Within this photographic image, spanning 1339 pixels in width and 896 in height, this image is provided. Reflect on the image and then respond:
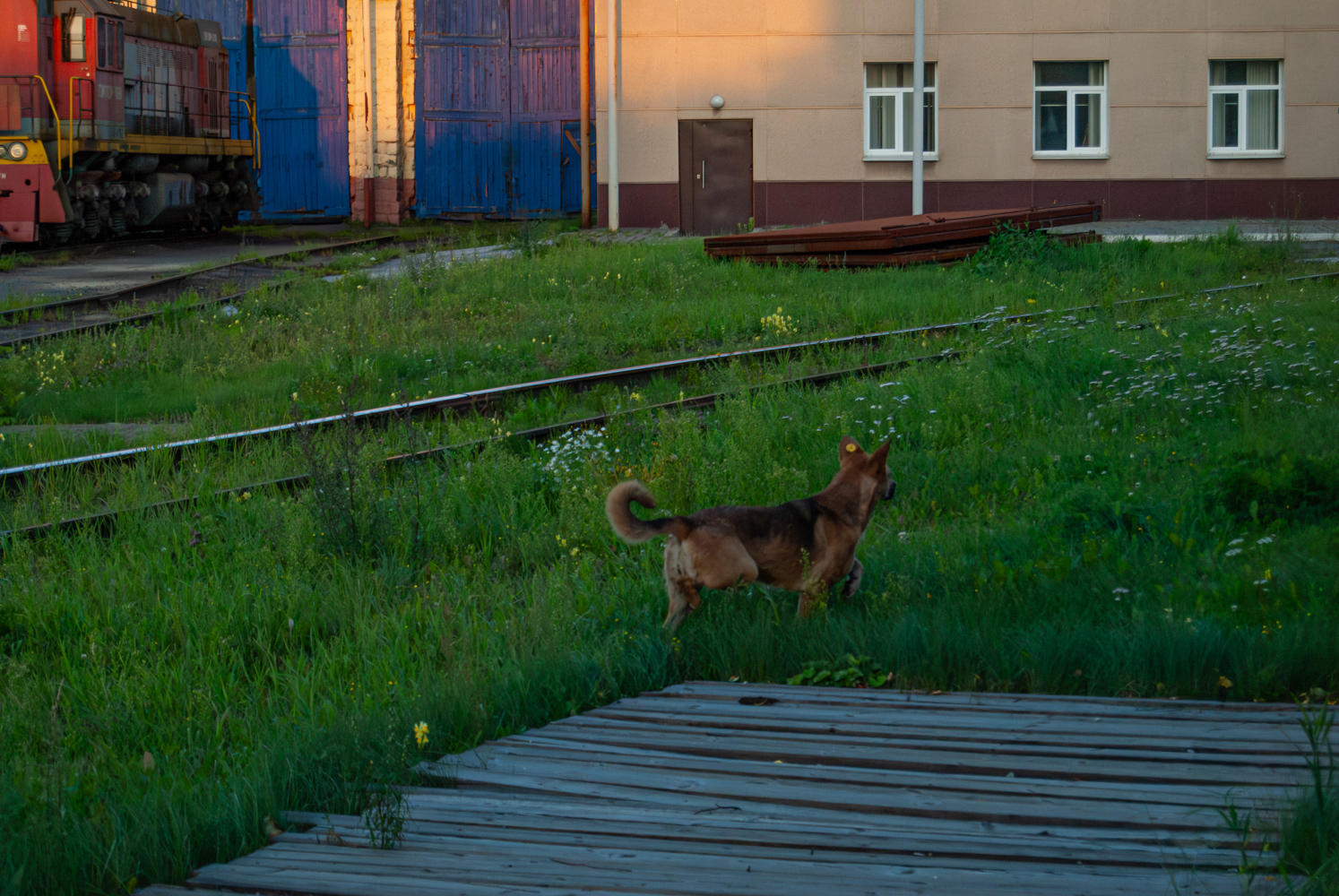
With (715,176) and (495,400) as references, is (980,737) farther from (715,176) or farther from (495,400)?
(715,176)

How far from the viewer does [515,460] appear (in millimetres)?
7289

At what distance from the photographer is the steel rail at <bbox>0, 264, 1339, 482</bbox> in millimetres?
7602

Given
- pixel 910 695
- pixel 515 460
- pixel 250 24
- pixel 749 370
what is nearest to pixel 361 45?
pixel 250 24

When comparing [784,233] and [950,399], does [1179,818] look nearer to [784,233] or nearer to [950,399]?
[950,399]

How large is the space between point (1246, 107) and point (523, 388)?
19048 mm

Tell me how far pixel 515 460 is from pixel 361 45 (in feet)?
76.0

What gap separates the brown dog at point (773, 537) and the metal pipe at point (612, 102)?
62.6 feet

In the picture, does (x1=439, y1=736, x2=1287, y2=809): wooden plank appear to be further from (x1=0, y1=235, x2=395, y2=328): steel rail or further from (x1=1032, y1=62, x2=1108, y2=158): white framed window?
(x1=1032, y1=62, x2=1108, y2=158): white framed window

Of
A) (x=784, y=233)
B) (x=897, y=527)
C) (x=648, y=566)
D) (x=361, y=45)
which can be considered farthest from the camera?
(x=361, y=45)

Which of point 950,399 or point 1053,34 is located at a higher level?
point 1053,34

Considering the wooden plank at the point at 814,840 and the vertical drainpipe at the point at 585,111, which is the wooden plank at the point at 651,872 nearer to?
the wooden plank at the point at 814,840

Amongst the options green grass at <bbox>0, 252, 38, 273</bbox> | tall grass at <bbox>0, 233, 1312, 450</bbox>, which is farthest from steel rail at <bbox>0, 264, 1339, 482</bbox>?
green grass at <bbox>0, 252, 38, 273</bbox>

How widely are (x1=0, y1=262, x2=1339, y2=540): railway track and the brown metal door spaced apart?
1206 cm

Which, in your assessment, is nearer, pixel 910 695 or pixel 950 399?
pixel 910 695
